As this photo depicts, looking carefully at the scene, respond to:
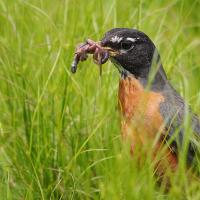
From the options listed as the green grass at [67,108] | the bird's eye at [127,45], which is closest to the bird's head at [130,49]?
the bird's eye at [127,45]

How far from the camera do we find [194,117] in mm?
4418

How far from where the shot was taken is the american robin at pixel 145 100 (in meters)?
4.22

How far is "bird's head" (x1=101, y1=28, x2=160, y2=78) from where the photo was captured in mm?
4387

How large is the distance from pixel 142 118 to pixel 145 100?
125 millimetres

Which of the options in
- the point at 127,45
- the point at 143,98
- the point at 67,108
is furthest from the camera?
the point at 67,108

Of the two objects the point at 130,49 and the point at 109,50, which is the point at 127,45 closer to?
the point at 130,49

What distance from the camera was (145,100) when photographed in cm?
430

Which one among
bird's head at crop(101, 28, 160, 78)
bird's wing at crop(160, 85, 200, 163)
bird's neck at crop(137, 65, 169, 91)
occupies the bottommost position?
bird's wing at crop(160, 85, 200, 163)

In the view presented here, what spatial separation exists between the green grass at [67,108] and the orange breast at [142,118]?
10 cm

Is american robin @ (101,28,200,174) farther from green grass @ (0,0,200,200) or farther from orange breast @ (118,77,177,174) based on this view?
green grass @ (0,0,200,200)

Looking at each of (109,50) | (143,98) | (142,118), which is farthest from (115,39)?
(142,118)

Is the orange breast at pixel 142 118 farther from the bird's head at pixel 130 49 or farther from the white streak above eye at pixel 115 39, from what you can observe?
the white streak above eye at pixel 115 39

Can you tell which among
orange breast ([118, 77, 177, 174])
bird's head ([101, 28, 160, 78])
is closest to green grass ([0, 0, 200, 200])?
orange breast ([118, 77, 177, 174])

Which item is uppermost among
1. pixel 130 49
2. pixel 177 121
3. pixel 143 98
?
pixel 130 49
